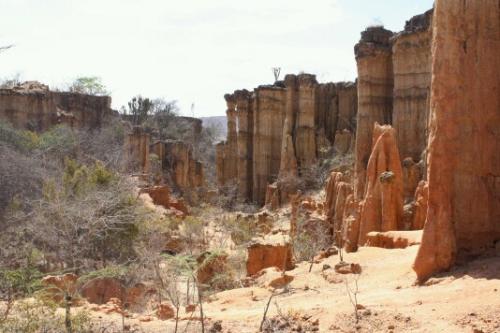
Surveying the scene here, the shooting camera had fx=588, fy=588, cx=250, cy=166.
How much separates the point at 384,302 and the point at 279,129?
30.0m

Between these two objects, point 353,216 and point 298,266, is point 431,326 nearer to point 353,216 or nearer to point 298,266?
point 298,266

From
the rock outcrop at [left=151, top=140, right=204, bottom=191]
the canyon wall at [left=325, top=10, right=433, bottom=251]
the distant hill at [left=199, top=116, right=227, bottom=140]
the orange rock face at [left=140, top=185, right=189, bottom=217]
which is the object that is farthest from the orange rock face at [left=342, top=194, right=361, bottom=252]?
→ the distant hill at [left=199, top=116, right=227, bottom=140]

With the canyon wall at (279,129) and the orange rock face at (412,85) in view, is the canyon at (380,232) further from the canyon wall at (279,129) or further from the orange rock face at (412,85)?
the canyon wall at (279,129)

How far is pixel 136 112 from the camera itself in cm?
5619

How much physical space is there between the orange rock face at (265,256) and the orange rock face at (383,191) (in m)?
1.99

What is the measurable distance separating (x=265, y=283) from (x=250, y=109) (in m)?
29.2

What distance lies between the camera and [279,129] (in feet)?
125

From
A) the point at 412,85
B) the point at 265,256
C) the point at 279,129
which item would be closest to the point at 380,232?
the point at 265,256

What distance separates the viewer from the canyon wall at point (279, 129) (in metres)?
35.1

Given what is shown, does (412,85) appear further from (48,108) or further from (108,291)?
(48,108)

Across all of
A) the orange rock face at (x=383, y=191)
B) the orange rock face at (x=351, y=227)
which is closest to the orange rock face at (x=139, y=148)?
the orange rock face at (x=351, y=227)

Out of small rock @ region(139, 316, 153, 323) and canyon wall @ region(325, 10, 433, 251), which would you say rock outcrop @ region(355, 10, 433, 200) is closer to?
canyon wall @ region(325, 10, 433, 251)

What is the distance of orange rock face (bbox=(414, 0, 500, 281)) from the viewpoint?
929cm

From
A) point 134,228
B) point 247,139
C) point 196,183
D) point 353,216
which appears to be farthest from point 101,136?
point 353,216
